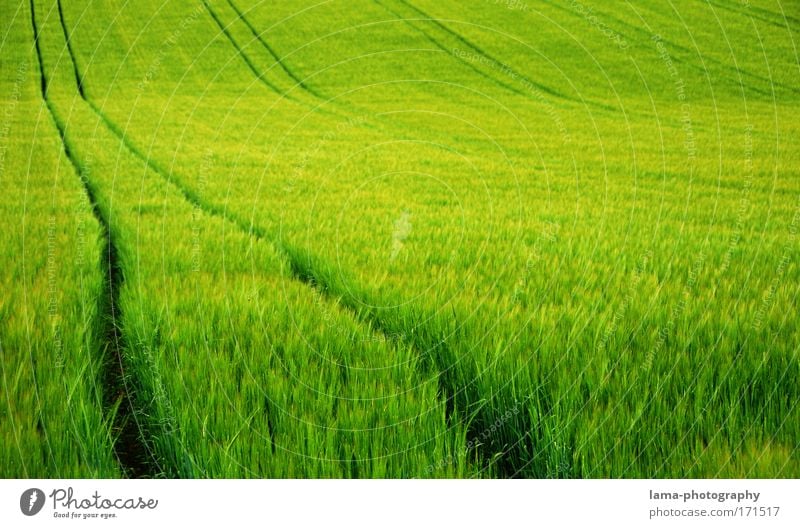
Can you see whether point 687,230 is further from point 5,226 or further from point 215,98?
point 215,98

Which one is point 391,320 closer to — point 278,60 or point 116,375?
point 116,375

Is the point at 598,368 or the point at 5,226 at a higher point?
the point at 5,226

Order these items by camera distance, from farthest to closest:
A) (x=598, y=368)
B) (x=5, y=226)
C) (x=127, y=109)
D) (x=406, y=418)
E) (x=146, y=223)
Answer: (x=127, y=109), (x=146, y=223), (x=5, y=226), (x=598, y=368), (x=406, y=418)

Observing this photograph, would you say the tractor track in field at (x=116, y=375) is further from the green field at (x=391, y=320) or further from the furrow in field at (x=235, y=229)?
the furrow in field at (x=235, y=229)

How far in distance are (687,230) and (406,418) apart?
3.48m

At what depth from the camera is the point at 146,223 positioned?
14.4 feet

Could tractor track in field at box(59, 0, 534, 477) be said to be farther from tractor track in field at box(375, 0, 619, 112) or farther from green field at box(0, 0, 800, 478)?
tractor track in field at box(375, 0, 619, 112)

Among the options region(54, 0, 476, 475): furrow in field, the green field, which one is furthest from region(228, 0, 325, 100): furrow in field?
the green field
